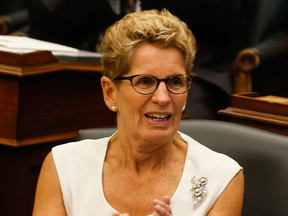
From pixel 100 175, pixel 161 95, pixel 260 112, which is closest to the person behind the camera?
pixel 161 95

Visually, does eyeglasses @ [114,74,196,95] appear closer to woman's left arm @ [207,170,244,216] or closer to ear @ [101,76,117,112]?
ear @ [101,76,117,112]

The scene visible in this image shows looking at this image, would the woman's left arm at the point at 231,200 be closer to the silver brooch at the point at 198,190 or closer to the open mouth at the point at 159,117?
the silver brooch at the point at 198,190

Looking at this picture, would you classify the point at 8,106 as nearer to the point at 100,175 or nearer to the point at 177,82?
the point at 100,175

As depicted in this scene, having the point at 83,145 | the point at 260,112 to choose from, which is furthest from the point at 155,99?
the point at 260,112

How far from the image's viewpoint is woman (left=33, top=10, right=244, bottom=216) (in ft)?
4.90

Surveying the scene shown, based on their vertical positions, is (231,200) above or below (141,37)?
below

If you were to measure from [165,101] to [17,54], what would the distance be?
105 centimetres

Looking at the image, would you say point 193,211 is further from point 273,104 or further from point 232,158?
point 273,104

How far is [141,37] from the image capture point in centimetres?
150

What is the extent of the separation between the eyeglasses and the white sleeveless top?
29 centimetres

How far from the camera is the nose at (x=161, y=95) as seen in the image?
1465 mm

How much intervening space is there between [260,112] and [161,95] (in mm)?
646

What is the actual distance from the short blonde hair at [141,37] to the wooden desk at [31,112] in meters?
0.80

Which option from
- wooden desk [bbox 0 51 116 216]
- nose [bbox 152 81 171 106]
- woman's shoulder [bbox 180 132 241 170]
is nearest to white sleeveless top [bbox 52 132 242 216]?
woman's shoulder [bbox 180 132 241 170]
